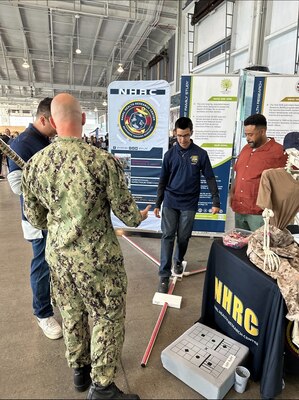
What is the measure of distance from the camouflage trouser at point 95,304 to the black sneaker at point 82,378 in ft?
0.51

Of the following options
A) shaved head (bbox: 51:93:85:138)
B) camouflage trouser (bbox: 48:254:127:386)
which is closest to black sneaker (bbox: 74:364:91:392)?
camouflage trouser (bbox: 48:254:127:386)

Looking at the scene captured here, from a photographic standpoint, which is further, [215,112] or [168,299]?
[215,112]

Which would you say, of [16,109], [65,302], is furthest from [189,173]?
[16,109]

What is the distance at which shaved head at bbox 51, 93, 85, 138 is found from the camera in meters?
1.12

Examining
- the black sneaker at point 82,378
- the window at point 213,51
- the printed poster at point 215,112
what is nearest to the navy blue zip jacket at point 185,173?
the printed poster at point 215,112

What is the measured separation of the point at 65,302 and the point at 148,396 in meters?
0.70

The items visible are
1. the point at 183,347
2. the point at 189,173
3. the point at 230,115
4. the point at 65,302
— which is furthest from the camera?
the point at 230,115

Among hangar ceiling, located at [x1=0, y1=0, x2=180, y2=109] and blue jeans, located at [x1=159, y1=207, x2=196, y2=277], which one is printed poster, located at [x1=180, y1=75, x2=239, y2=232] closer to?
blue jeans, located at [x1=159, y1=207, x2=196, y2=277]

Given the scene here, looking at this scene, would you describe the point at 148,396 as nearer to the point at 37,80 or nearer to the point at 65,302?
the point at 65,302

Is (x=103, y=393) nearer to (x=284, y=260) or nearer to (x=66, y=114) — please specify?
(x=284, y=260)

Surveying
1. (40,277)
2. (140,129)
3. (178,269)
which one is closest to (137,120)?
(140,129)

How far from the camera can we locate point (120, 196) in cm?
118

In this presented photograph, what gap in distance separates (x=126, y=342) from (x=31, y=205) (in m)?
1.16

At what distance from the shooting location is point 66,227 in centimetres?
115
